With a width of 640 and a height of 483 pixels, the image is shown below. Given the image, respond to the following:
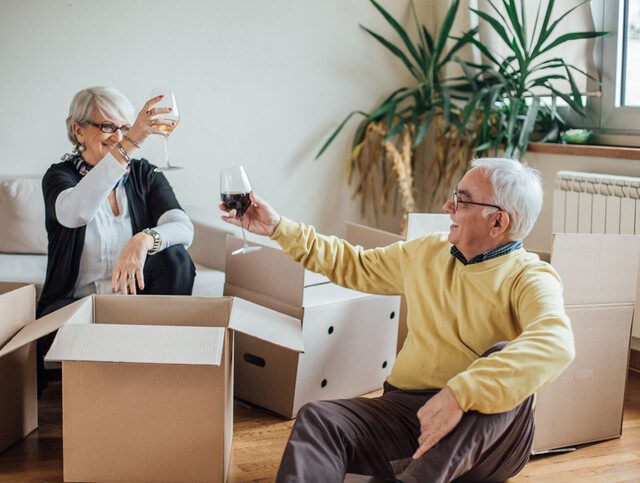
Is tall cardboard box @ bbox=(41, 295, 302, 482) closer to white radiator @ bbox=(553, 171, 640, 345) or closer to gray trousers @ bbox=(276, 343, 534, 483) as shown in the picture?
gray trousers @ bbox=(276, 343, 534, 483)

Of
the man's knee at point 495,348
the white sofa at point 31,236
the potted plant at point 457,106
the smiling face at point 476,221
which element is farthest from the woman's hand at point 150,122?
the potted plant at point 457,106

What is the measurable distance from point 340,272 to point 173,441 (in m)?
0.58

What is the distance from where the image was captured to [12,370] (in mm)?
2039

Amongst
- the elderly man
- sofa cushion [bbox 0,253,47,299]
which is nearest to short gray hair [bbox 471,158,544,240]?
the elderly man

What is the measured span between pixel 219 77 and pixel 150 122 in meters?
1.35

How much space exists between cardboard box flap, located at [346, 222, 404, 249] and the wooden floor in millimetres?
767

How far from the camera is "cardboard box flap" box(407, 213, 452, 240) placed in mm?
2604

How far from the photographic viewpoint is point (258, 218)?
1.90 metres

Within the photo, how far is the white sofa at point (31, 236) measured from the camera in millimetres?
2709

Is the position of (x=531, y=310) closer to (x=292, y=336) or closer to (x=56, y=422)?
(x=292, y=336)

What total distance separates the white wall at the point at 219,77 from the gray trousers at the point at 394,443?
1863 mm

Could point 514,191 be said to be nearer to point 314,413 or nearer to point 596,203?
point 314,413

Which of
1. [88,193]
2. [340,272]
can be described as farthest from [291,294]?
[88,193]

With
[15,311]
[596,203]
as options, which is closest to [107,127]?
[15,311]
